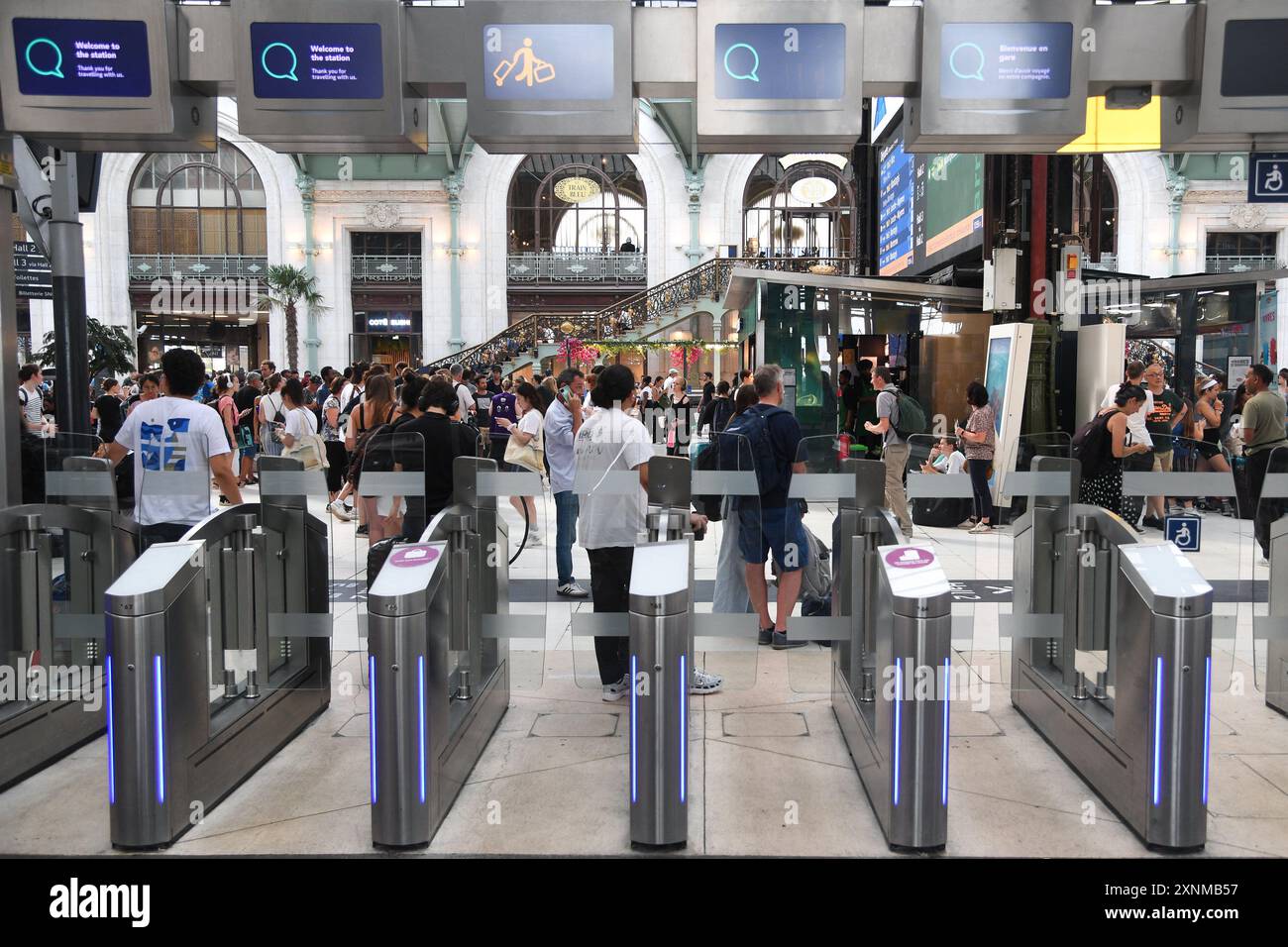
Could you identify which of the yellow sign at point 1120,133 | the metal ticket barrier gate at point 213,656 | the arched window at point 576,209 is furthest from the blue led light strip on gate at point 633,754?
the arched window at point 576,209

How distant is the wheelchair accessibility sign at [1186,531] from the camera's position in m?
5.36

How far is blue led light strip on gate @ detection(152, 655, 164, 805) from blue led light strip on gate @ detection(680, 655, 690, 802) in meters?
1.85

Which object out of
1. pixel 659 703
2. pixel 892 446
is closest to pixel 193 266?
pixel 892 446

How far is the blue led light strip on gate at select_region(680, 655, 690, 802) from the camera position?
12.0 ft

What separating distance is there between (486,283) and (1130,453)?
24.2 m

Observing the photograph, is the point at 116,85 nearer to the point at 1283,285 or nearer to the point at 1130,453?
the point at 1130,453

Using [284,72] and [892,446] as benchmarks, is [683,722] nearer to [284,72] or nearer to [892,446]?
[284,72]

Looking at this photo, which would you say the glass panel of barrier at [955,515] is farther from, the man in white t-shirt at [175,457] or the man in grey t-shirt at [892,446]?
the man in white t-shirt at [175,457]

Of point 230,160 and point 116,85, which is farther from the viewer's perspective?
point 230,160

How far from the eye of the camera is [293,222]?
2784cm

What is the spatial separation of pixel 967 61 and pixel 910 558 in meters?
2.46

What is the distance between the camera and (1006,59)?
4.79m

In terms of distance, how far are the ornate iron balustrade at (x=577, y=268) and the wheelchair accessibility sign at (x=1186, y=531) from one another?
23.6 metres
